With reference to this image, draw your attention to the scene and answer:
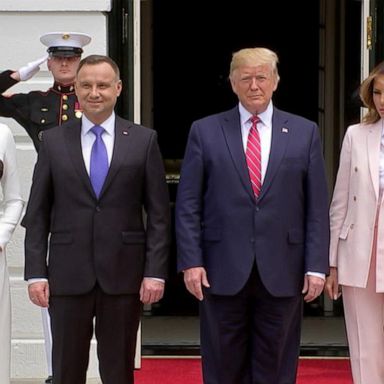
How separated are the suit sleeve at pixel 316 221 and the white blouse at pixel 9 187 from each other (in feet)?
4.19

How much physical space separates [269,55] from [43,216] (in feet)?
3.75

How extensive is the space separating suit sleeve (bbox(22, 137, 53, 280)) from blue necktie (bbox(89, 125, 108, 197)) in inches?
7.3

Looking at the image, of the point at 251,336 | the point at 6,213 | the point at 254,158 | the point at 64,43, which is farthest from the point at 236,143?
the point at 64,43

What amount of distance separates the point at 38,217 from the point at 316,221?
1.14 m

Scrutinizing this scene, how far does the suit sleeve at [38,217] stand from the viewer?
4.85 metres

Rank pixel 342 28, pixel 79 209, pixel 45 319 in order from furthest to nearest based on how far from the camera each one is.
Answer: pixel 342 28
pixel 45 319
pixel 79 209

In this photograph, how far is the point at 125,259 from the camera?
190 inches

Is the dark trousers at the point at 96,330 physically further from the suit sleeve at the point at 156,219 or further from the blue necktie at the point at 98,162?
the blue necktie at the point at 98,162

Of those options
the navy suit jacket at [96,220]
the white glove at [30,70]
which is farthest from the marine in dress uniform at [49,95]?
the navy suit jacket at [96,220]

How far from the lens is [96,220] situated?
480cm

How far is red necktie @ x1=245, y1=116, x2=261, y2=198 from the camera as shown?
16.0 feet

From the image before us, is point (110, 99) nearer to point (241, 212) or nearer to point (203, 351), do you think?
point (241, 212)

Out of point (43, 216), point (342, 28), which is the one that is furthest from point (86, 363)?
point (342, 28)

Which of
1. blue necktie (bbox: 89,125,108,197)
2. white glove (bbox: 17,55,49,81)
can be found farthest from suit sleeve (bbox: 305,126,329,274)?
white glove (bbox: 17,55,49,81)
